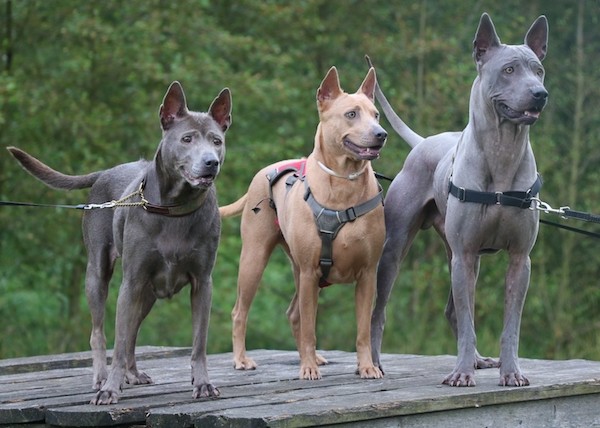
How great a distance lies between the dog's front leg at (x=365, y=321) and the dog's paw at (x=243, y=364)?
2.89 ft

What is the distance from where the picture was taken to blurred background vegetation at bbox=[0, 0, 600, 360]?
11.8 metres

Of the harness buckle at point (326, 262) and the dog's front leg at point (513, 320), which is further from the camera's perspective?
the harness buckle at point (326, 262)

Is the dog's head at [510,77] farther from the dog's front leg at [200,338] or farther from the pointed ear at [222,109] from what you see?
the dog's front leg at [200,338]

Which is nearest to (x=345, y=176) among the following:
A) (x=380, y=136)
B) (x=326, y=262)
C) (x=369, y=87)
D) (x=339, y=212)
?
(x=339, y=212)

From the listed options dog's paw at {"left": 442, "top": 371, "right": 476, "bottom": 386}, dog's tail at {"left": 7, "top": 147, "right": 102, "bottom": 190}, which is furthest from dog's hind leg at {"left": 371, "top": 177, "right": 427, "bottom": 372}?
dog's tail at {"left": 7, "top": 147, "right": 102, "bottom": 190}

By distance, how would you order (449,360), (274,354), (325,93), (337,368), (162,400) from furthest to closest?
(274,354)
(449,360)
(337,368)
(325,93)
(162,400)

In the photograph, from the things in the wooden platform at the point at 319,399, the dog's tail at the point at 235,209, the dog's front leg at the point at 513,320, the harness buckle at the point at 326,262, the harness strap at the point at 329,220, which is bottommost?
the wooden platform at the point at 319,399

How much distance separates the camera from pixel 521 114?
214 inches

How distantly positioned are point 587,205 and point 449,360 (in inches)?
228

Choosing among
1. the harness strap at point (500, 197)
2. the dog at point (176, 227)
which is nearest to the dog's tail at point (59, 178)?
the dog at point (176, 227)

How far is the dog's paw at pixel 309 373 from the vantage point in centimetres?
617

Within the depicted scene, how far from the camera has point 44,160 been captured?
38.1 ft

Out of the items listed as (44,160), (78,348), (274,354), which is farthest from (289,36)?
(274,354)

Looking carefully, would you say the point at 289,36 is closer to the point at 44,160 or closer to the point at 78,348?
the point at 44,160
